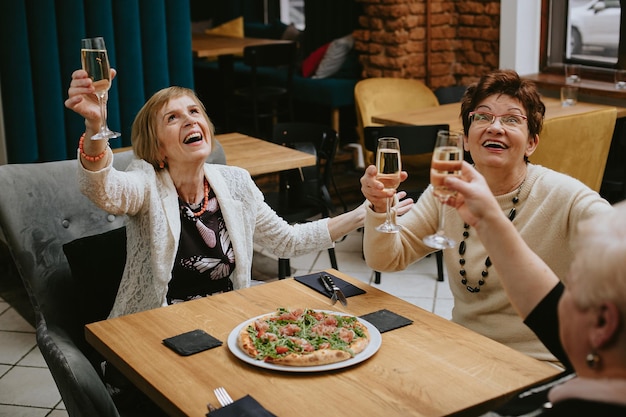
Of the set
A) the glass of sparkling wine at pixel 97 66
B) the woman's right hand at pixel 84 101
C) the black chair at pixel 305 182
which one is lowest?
the black chair at pixel 305 182

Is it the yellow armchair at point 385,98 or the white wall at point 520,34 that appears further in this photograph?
the white wall at point 520,34

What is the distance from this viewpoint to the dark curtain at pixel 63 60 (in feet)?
14.5

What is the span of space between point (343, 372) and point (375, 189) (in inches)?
21.6

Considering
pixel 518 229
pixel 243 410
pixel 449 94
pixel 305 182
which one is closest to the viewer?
pixel 243 410

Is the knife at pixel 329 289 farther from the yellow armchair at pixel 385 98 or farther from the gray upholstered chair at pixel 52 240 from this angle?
the yellow armchair at pixel 385 98

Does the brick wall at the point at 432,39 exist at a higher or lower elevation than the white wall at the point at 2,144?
higher

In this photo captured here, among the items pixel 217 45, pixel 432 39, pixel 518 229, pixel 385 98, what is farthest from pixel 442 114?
pixel 217 45

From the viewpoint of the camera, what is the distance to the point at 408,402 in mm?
1672

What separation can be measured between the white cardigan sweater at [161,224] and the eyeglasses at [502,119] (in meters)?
0.60

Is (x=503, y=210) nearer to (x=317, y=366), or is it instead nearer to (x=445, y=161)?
(x=445, y=161)

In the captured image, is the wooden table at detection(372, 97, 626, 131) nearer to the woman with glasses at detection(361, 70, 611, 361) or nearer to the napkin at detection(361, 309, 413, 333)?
the woman with glasses at detection(361, 70, 611, 361)

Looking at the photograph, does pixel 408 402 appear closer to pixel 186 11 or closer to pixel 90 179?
pixel 90 179

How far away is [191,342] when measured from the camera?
1.98 metres

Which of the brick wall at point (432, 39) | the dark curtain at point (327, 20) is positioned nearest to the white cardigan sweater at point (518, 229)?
the brick wall at point (432, 39)
